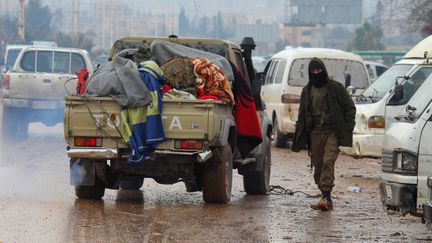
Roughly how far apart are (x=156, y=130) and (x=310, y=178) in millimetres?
5592

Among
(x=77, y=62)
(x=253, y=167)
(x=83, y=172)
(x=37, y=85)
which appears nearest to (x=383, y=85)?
(x=253, y=167)

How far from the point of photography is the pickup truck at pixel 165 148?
12.5 meters

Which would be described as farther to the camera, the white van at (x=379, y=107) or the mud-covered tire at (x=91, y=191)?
the white van at (x=379, y=107)

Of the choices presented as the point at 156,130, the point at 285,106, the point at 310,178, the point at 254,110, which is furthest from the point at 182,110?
the point at 285,106

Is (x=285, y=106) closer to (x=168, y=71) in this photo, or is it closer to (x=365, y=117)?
(x=365, y=117)

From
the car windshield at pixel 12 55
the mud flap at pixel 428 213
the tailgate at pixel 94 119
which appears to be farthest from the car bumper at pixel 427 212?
the car windshield at pixel 12 55

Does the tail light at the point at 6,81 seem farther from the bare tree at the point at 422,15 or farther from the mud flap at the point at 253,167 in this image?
the bare tree at the point at 422,15

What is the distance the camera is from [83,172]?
1295 centimetres

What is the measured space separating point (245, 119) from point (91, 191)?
2.02m

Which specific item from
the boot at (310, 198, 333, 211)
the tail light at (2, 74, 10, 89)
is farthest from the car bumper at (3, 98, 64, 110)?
the boot at (310, 198, 333, 211)

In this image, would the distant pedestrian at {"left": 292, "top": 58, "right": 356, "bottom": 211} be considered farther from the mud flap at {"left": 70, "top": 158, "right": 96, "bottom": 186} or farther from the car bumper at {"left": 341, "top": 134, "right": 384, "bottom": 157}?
the car bumper at {"left": 341, "top": 134, "right": 384, "bottom": 157}

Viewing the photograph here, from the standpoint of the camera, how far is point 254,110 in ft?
45.8

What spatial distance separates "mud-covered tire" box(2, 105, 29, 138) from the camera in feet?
79.3

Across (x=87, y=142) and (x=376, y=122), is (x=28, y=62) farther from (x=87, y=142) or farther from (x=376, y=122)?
(x=87, y=142)
